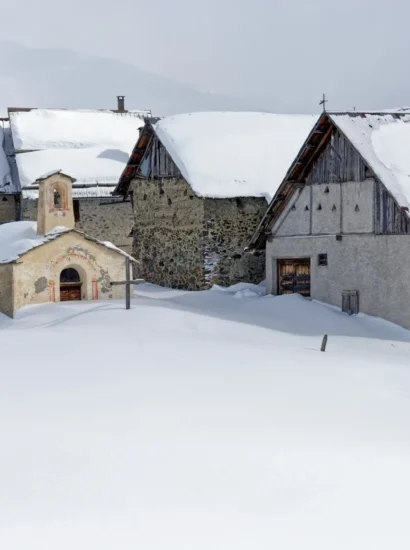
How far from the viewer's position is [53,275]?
2748cm

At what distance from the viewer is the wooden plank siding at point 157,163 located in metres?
32.8

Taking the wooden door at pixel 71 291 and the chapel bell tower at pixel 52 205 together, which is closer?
the wooden door at pixel 71 291

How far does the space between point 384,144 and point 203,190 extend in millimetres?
6569

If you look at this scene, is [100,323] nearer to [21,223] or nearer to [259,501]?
[21,223]

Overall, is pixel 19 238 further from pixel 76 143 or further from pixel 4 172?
pixel 76 143

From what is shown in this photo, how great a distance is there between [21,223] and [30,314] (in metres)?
5.13

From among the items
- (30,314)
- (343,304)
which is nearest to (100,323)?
(30,314)

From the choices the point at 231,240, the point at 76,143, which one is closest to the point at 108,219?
the point at 76,143

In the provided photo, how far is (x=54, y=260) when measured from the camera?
2744cm

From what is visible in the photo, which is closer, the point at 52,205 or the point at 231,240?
the point at 52,205

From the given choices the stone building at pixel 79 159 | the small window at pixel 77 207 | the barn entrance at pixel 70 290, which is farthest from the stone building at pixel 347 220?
the small window at pixel 77 207

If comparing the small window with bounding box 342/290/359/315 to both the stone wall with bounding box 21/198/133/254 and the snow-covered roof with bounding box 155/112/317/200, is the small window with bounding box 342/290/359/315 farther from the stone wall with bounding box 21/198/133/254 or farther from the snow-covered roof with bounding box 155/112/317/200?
the stone wall with bounding box 21/198/133/254

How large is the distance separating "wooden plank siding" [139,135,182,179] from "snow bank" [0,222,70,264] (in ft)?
15.6

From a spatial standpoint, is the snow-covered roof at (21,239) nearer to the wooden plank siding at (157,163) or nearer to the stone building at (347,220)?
the stone building at (347,220)
